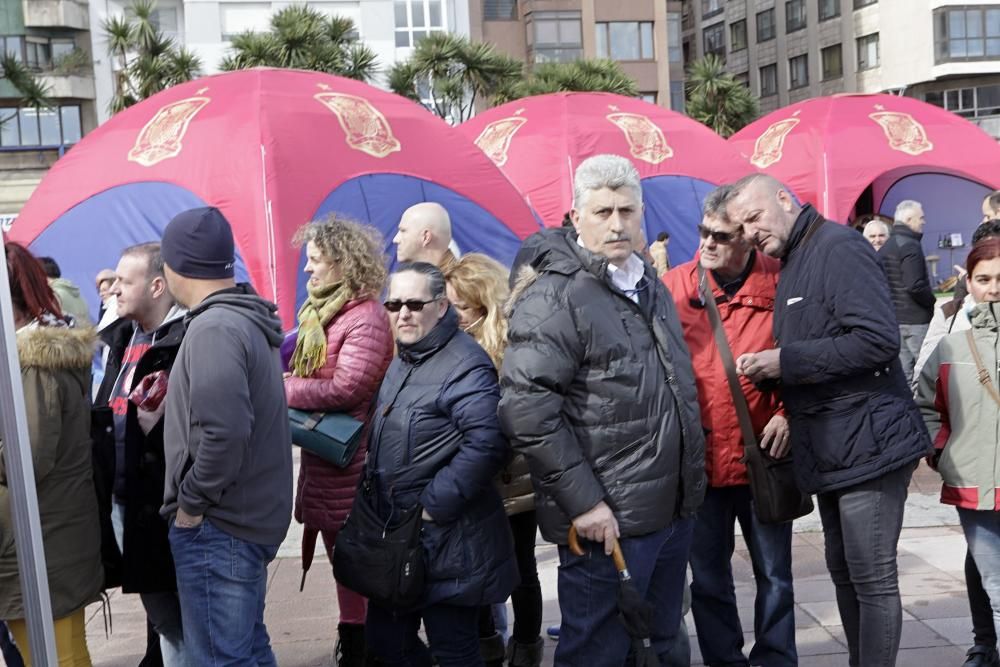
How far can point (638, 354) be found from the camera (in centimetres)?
343

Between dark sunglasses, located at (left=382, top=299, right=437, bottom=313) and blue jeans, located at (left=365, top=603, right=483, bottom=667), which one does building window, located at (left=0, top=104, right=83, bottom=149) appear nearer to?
dark sunglasses, located at (left=382, top=299, right=437, bottom=313)

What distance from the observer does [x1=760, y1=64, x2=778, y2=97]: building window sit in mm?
54531

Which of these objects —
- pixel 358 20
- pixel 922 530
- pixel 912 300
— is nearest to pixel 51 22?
pixel 358 20

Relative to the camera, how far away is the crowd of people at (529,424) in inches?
134

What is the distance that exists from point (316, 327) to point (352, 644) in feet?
4.25

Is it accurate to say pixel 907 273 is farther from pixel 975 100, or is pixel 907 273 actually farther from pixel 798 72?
pixel 798 72

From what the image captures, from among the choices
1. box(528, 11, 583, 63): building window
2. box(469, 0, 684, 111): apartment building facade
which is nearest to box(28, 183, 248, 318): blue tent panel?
box(469, 0, 684, 111): apartment building facade

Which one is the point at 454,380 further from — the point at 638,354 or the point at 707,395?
the point at 707,395

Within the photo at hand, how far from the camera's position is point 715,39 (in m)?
59.2

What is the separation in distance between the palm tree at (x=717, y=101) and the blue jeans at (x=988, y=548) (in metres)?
35.5

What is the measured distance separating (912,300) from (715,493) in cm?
662

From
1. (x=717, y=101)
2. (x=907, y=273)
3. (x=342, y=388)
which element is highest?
(x=717, y=101)

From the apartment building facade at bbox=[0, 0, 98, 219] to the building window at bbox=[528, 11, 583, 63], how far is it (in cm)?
1600

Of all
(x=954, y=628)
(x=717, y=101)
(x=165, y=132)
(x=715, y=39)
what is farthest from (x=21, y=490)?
(x=715, y=39)
